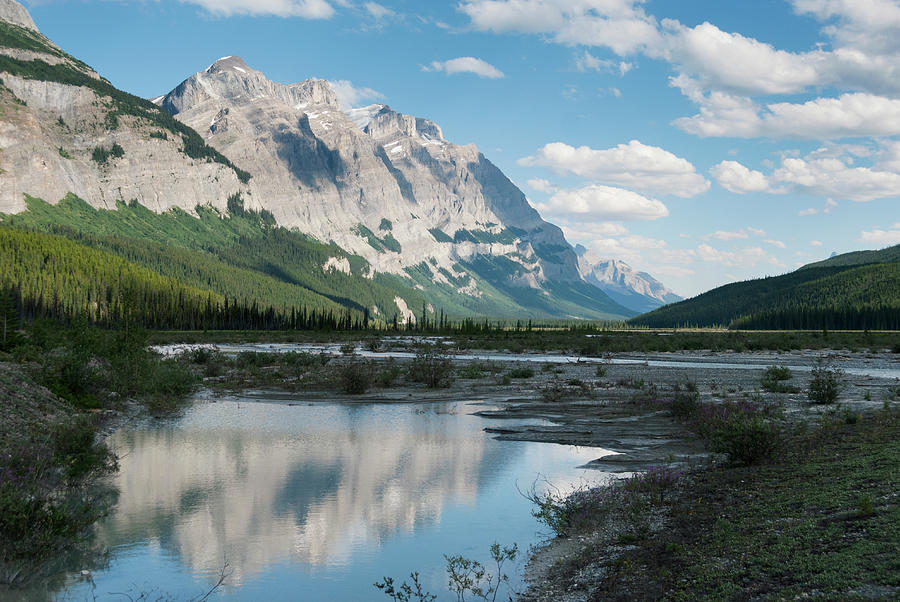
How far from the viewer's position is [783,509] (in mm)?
12797

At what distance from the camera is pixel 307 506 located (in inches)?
633

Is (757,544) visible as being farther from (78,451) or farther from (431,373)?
(431,373)

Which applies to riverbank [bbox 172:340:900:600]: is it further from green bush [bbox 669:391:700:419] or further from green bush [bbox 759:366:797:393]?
green bush [bbox 759:366:797:393]

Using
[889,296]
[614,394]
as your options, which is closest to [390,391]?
[614,394]

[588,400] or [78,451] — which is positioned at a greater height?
[78,451]

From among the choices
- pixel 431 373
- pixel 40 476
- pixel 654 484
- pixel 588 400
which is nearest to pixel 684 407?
pixel 588 400

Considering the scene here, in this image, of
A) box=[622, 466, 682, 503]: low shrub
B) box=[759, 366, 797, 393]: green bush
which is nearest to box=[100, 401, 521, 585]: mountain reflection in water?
box=[622, 466, 682, 503]: low shrub

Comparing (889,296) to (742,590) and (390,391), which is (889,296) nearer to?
(390,391)

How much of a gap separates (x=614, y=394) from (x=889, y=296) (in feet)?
658

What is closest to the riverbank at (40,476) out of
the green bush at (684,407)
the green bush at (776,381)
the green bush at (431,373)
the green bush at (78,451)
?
the green bush at (78,451)

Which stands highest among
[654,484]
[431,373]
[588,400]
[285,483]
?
[431,373]

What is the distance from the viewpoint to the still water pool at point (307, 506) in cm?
1188

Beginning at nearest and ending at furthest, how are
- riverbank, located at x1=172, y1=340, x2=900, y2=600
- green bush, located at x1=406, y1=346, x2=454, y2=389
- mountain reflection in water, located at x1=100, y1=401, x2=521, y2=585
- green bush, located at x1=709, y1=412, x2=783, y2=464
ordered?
riverbank, located at x1=172, y1=340, x2=900, y2=600 < mountain reflection in water, located at x1=100, y1=401, x2=521, y2=585 < green bush, located at x1=709, y1=412, x2=783, y2=464 < green bush, located at x1=406, y1=346, x2=454, y2=389

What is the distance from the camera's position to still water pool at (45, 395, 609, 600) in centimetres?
1188
